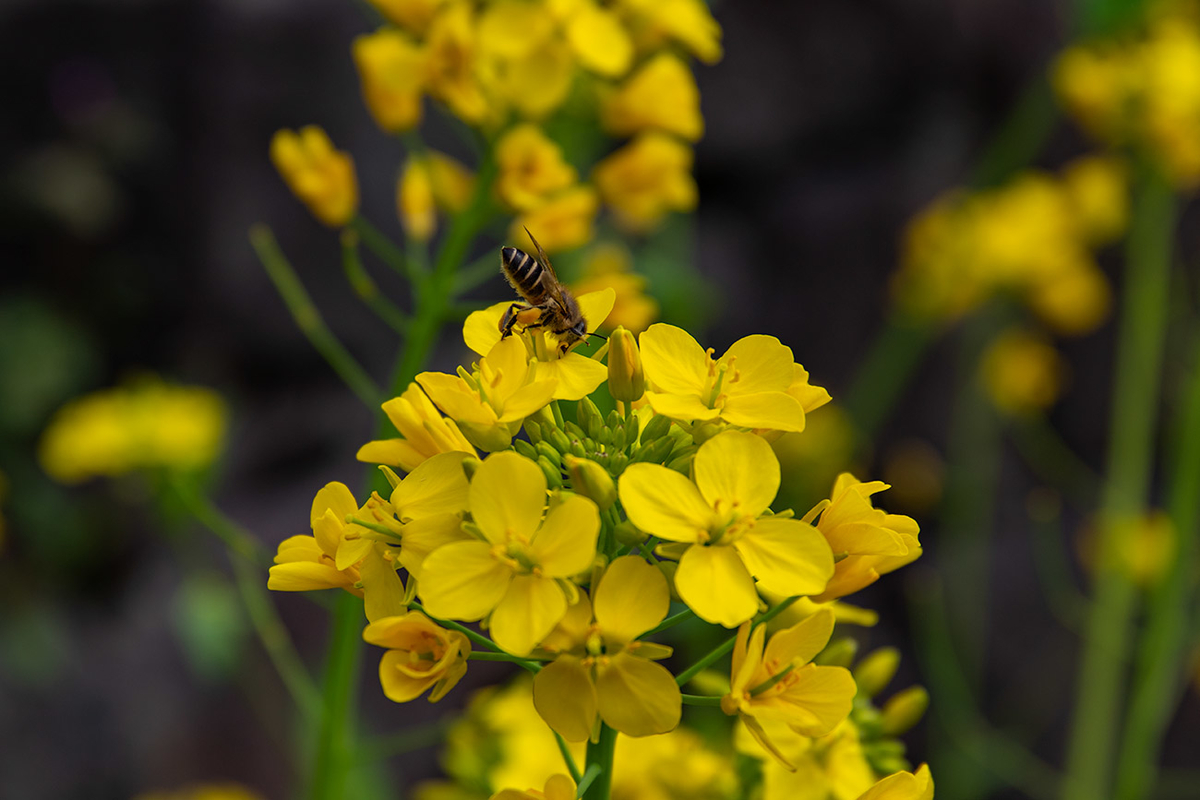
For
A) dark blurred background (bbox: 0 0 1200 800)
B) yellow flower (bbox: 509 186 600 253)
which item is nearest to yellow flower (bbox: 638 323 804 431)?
yellow flower (bbox: 509 186 600 253)

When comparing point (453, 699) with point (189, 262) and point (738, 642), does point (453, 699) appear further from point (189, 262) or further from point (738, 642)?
point (738, 642)

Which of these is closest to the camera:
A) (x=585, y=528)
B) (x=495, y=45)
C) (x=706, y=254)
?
(x=585, y=528)

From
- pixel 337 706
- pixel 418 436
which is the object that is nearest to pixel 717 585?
pixel 418 436

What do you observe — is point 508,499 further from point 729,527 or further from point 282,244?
point 282,244

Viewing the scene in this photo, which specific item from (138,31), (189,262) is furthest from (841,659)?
(138,31)

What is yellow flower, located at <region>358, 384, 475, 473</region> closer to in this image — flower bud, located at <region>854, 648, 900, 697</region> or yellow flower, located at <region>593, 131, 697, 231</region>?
flower bud, located at <region>854, 648, 900, 697</region>

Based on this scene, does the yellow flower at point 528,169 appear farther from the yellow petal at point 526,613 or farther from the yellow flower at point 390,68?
the yellow petal at point 526,613
